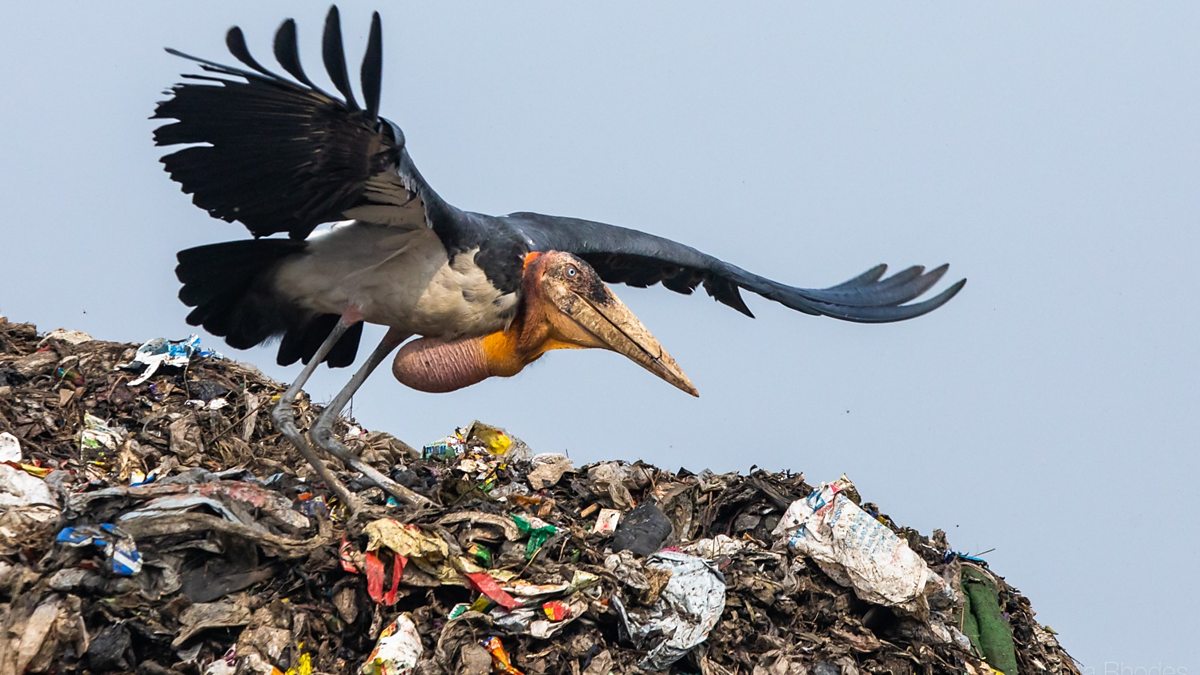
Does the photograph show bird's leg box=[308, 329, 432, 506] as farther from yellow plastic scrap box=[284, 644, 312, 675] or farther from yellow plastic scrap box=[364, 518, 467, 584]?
yellow plastic scrap box=[284, 644, 312, 675]

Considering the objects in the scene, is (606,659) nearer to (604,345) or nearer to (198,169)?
(604,345)

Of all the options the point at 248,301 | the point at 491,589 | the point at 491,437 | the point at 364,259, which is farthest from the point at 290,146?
the point at 491,437

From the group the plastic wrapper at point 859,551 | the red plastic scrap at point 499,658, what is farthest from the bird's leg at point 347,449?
the plastic wrapper at point 859,551

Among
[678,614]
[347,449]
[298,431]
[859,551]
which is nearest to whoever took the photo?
[678,614]

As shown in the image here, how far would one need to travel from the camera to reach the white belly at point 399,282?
4652 millimetres

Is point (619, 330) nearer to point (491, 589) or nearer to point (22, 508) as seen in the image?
point (491, 589)

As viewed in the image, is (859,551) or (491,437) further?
(491,437)

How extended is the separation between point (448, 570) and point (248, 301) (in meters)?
1.54

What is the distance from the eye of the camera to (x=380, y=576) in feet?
13.1

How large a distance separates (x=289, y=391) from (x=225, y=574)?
1.01 m

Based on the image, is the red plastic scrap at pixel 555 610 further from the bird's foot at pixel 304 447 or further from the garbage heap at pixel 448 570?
the bird's foot at pixel 304 447

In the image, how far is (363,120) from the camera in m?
3.89

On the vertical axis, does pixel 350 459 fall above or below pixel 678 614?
above

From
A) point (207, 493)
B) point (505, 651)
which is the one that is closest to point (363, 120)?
point (207, 493)
